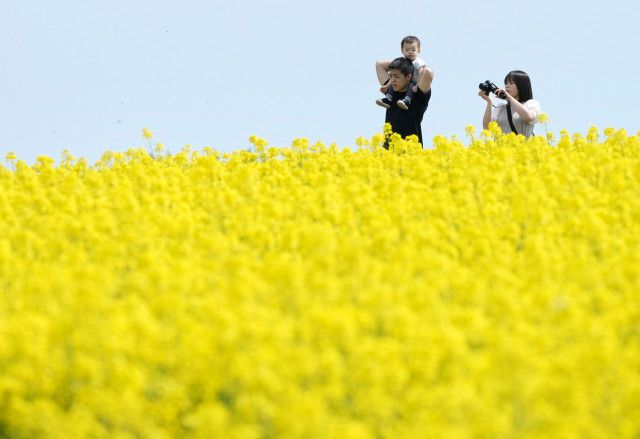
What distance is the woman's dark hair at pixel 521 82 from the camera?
41.1 feet

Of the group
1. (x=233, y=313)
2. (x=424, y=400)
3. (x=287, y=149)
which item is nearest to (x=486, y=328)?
(x=424, y=400)

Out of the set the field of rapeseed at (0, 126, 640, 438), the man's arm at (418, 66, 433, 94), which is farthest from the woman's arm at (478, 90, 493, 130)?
the field of rapeseed at (0, 126, 640, 438)

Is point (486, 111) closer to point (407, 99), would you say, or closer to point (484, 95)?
point (484, 95)

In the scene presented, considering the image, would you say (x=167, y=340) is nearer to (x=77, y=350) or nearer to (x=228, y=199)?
(x=77, y=350)

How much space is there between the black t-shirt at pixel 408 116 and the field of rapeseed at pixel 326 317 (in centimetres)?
440

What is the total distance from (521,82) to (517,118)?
0.79 meters

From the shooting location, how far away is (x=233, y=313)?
4.88 m

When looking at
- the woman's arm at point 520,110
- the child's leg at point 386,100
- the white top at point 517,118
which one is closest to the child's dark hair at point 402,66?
the child's leg at point 386,100

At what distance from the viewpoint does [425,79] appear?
41.1 ft

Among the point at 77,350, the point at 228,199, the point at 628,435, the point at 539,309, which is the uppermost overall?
the point at 228,199

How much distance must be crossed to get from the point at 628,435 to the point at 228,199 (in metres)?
4.88

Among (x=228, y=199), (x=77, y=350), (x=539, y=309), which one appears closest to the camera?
(x=77, y=350)

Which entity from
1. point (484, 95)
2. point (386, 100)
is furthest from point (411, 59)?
point (484, 95)

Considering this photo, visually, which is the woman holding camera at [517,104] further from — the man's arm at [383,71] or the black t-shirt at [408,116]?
the man's arm at [383,71]
